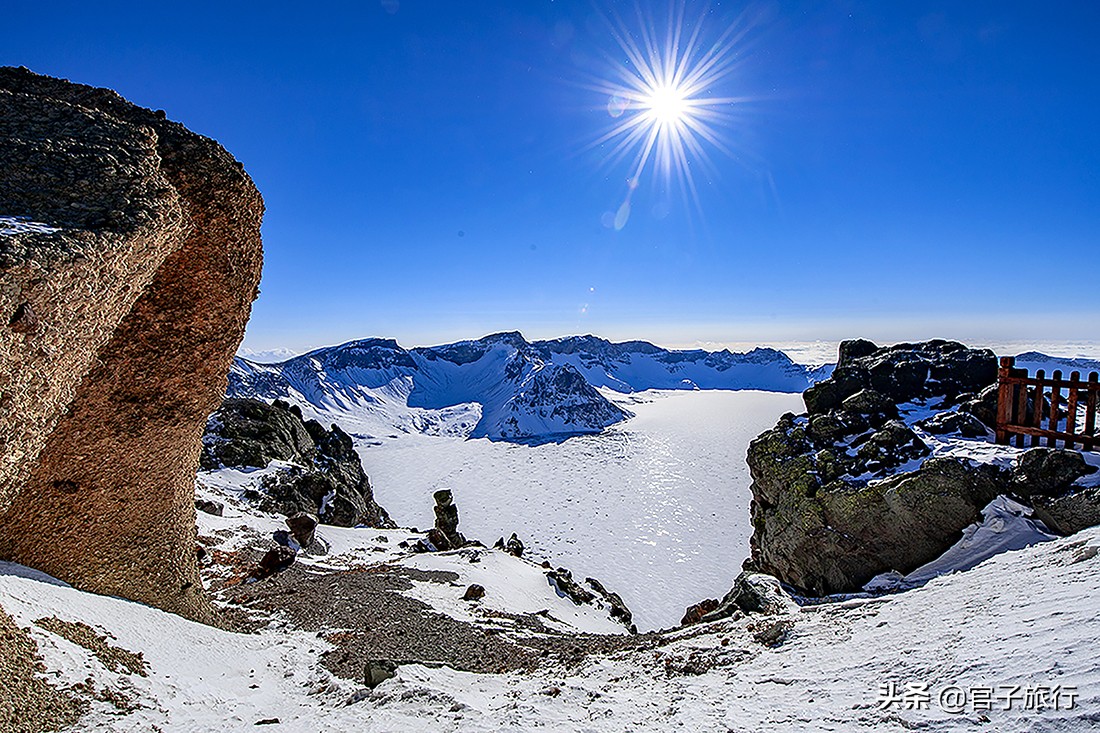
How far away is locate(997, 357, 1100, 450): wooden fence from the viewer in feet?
42.8

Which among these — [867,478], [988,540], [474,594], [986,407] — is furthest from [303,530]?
[986,407]

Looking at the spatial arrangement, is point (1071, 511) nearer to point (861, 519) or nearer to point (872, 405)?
point (861, 519)

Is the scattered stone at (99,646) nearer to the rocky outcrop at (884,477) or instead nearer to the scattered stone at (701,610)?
the rocky outcrop at (884,477)

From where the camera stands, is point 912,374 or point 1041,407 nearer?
point 1041,407

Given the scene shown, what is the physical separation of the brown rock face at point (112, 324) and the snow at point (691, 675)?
1136mm

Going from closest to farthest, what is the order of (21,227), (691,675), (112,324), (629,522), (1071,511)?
(21,227), (112,324), (691,675), (1071,511), (629,522)

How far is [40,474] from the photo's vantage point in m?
8.61

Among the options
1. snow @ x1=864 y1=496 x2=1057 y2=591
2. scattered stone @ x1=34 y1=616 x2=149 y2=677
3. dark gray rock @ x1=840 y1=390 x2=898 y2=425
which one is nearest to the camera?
scattered stone @ x1=34 y1=616 x2=149 y2=677

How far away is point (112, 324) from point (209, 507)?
1869 centimetres

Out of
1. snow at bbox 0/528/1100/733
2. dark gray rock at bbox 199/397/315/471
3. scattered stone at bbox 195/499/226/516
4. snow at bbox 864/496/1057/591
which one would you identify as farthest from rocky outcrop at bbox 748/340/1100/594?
dark gray rock at bbox 199/397/315/471

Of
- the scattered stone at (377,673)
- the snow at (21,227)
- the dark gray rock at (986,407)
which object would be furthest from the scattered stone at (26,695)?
the dark gray rock at (986,407)

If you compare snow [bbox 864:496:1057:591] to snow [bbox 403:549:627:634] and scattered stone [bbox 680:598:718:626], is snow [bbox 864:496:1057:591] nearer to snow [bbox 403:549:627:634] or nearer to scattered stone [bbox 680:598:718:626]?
scattered stone [bbox 680:598:718:626]

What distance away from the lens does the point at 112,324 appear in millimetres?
6613

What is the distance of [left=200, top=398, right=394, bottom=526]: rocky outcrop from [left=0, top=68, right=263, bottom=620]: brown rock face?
18597 mm
